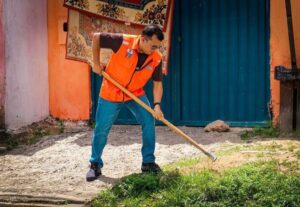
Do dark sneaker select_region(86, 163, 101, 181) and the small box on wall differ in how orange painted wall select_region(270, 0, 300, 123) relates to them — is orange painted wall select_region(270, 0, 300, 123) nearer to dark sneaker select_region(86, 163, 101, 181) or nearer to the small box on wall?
the small box on wall

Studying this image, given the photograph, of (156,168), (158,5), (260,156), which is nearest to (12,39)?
(158,5)

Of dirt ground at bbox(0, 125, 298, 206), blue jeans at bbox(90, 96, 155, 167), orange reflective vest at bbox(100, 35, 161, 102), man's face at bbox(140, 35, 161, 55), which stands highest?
man's face at bbox(140, 35, 161, 55)

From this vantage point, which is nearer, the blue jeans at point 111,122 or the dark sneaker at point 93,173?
the blue jeans at point 111,122

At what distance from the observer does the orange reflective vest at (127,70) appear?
589 cm

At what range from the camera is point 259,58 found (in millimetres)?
8781

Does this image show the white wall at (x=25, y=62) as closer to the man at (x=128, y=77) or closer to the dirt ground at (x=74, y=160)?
the dirt ground at (x=74, y=160)

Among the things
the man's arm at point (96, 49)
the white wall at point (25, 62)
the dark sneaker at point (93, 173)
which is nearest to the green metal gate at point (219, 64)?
the white wall at point (25, 62)

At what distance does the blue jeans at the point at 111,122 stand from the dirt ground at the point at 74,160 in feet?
1.35

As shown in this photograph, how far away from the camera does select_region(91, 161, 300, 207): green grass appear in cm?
523

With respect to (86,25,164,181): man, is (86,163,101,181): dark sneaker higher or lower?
lower

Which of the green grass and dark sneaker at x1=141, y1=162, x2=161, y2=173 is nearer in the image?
the green grass

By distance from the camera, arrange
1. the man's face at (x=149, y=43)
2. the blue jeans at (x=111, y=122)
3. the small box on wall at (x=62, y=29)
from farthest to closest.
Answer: the small box on wall at (x=62, y=29)
the blue jeans at (x=111, y=122)
the man's face at (x=149, y=43)

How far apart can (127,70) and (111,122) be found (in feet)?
1.99

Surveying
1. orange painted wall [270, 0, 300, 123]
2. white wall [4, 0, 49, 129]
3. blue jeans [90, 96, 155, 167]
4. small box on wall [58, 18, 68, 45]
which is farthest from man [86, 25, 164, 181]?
small box on wall [58, 18, 68, 45]
